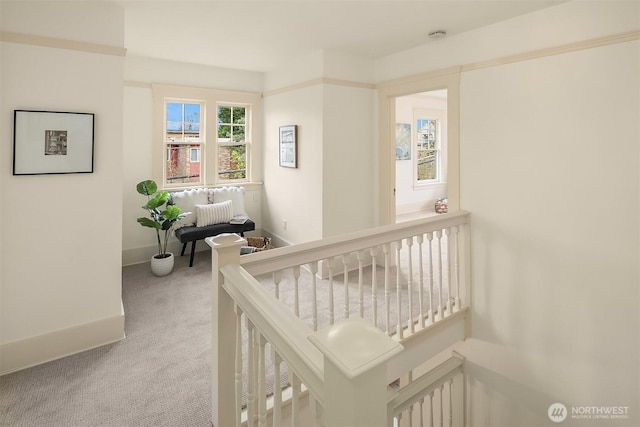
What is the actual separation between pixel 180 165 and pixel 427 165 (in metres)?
5.58

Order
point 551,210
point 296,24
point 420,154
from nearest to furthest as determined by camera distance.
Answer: point 551,210 → point 296,24 → point 420,154

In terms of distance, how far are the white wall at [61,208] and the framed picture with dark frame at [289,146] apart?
6.95ft

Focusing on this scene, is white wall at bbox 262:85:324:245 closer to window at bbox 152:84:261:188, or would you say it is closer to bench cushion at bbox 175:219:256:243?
window at bbox 152:84:261:188

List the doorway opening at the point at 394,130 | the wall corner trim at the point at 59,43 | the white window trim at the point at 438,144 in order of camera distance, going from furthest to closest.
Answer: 1. the white window trim at the point at 438,144
2. the doorway opening at the point at 394,130
3. the wall corner trim at the point at 59,43

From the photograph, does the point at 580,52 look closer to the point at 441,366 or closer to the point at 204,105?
the point at 441,366

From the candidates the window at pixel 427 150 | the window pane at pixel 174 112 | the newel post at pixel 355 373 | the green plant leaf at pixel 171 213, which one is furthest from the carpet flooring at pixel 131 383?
the window at pixel 427 150

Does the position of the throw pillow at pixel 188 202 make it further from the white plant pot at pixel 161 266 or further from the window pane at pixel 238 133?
the window pane at pixel 238 133

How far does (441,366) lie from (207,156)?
400 cm

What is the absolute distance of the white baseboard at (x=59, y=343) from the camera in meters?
2.30

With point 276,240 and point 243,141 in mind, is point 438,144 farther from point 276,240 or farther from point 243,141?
point 276,240

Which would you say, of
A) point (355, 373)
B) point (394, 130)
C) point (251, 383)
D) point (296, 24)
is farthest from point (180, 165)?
point (355, 373)

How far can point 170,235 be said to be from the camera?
4.64 metres

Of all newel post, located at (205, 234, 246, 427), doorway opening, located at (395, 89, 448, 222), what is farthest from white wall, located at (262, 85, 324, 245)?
doorway opening, located at (395, 89, 448, 222)

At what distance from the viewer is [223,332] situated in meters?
1.50
